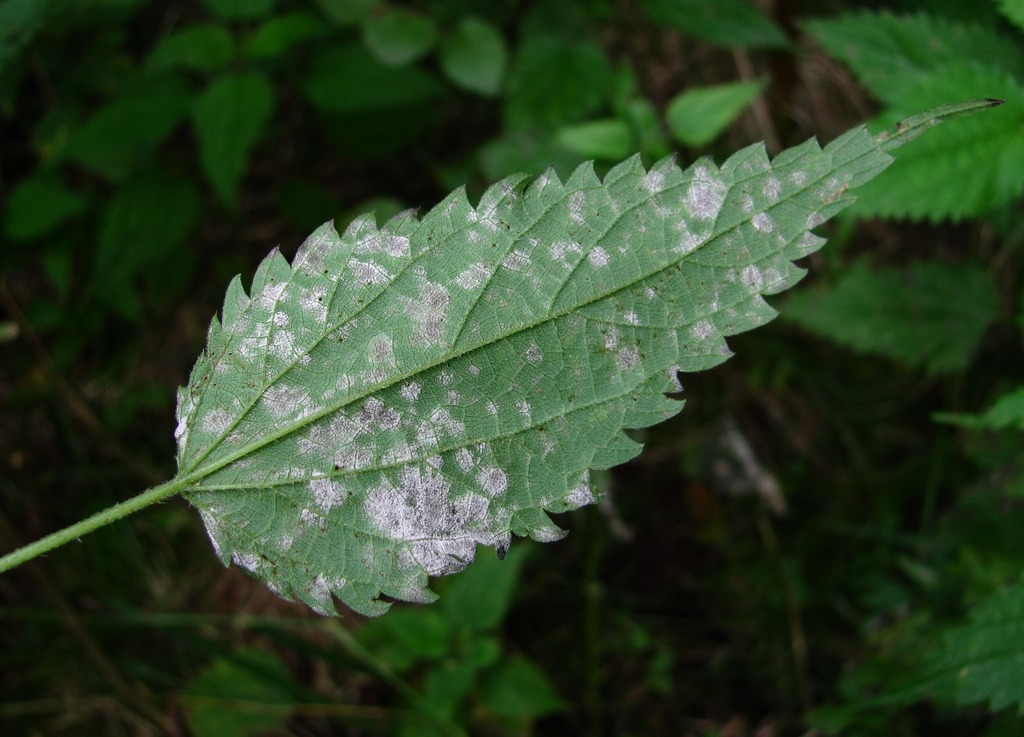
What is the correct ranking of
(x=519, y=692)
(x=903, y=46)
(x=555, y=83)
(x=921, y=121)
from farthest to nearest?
(x=555, y=83), (x=519, y=692), (x=903, y=46), (x=921, y=121)

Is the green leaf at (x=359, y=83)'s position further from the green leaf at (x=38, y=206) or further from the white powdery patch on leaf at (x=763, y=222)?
the white powdery patch on leaf at (x=763, y=222)

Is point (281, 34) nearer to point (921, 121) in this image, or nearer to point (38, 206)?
point (38, 206)

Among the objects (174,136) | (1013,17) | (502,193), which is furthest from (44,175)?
(1013,17)

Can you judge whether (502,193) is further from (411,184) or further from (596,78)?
(411,184)

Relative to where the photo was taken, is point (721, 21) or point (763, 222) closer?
point (763, 222)

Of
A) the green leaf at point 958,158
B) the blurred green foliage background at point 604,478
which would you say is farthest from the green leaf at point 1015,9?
the blurred green foliage background at point 604,478

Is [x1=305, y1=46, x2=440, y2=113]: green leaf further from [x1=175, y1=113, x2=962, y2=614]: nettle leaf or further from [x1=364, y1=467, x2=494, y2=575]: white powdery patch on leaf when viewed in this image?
[x1=364, y1=467, x2=494, y2=575]: white powdery patch on leaf

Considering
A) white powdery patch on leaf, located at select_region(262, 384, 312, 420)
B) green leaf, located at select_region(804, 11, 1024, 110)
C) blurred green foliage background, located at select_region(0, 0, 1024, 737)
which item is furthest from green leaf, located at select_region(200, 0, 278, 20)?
white powdery patch on leaf, located at select_region(262, 384, 312, 420)

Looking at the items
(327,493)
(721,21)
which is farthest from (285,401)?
(721,21)
